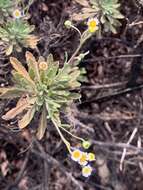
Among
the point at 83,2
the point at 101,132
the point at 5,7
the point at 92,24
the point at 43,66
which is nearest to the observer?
the point at 43,66

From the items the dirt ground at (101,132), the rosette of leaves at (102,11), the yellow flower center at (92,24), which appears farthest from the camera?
the dirt ground at (101,132)

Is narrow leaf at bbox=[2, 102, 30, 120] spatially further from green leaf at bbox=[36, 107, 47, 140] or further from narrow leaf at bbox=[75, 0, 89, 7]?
narrow leaf at bbox=[75, 0, 89, 7]

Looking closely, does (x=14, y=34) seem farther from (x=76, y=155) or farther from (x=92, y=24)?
(x=76, y=155)

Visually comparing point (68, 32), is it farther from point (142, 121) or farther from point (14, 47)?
point (142, 121)

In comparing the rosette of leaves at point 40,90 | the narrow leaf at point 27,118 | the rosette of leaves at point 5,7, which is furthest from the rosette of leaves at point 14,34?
the narrow leaf at point 27,118

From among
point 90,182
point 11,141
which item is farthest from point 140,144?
point 11,141

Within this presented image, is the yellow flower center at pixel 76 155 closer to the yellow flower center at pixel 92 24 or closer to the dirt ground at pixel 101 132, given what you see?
the yellow flower center at pixel 92 24

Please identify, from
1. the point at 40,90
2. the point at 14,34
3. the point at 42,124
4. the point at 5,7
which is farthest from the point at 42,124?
the point at 5,7
